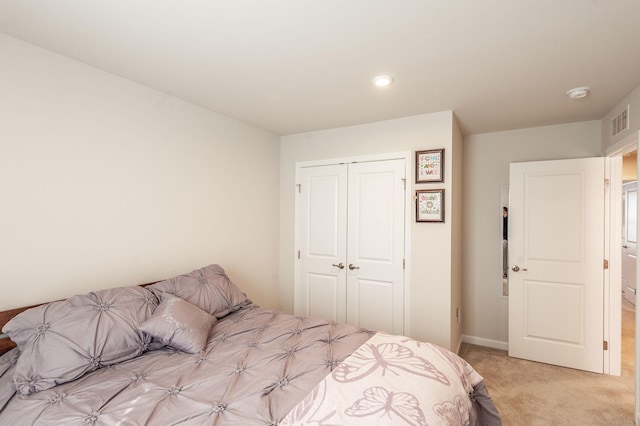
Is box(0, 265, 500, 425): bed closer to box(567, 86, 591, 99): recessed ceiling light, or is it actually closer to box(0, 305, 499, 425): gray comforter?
box(0, 305, 499, 425): gray comforter

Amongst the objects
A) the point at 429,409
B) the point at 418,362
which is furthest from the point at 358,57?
the point at 429,409

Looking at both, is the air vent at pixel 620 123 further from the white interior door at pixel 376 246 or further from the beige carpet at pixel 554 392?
the beige carpet at pixel 554 392

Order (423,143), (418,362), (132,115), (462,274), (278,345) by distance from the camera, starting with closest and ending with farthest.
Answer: (418,362)
(278,345)
(132,115)
(423,143)
(462,274)

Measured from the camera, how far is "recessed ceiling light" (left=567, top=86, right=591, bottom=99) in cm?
246

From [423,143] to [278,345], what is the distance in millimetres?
2283

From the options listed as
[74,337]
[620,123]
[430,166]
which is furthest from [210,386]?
[620,123]

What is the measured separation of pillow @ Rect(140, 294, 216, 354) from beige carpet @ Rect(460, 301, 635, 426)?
2269 millimetres

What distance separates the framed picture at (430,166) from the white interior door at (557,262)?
1.06 meters

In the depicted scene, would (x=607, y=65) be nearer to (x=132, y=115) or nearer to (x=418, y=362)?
(x=418, y=362)

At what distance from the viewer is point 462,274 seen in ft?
12.7

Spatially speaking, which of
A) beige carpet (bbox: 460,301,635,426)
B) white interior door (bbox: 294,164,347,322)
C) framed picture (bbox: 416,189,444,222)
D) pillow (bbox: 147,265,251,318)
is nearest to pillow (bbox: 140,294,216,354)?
pillow (bbox: 147,265,251,318)

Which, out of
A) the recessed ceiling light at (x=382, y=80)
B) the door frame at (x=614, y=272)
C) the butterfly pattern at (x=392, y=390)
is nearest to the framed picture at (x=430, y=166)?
the recessed ceiling light at (x=382, y=80)

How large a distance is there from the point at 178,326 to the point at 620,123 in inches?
151

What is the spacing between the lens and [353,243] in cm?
348
